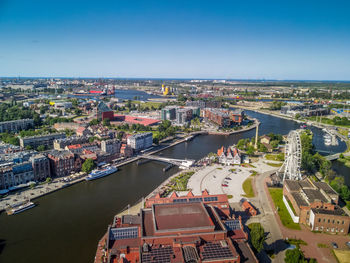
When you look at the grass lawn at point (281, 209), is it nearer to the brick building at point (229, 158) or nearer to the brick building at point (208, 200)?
the brick building at point (208, 200)

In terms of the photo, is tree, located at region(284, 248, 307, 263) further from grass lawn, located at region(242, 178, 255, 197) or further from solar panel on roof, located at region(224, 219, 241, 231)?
grass lawn, located at region(242, 178, 255, 197)

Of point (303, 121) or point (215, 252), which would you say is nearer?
point (215, 252)

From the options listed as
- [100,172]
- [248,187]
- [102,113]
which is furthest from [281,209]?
[102,113]

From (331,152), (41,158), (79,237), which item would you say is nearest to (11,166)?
(41,158)

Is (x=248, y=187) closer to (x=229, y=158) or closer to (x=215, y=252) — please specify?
(x=229, y=158)

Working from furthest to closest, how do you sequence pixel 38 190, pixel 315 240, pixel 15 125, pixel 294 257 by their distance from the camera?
pixel 15 125 → pixel 38 190 → pixel 315 240 → pixel 294 257

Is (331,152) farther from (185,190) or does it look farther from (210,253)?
(210,253)

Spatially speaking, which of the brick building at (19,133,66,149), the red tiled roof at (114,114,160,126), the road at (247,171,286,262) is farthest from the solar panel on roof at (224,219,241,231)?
the red tiled roof at (114,114,160,126)
